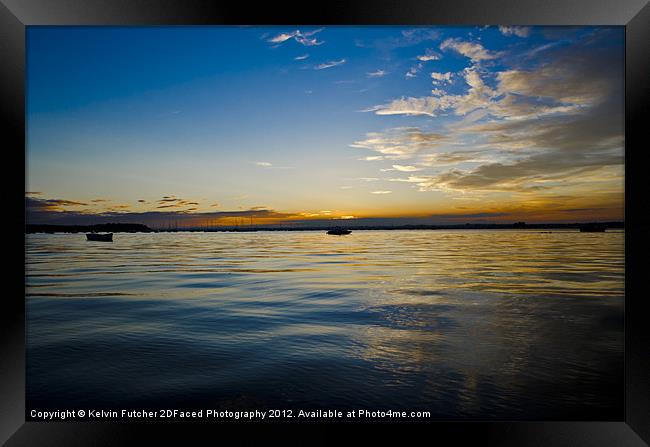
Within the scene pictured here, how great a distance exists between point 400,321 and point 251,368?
8.65ft

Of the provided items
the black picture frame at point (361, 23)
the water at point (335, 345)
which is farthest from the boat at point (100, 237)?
the black picture frame at point (361, 23)

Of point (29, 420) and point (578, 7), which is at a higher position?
point (578, 7)

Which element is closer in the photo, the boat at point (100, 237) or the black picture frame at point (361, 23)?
the black picture frame at point (361, 23)

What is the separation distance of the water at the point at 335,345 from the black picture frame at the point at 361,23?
187 mm

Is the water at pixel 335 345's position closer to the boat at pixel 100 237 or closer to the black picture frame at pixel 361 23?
the black picture frame at pixel 361 23

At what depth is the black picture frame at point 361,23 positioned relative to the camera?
7.57 ft

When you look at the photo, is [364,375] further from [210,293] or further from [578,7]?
[210,293]

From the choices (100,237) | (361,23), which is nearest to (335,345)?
(361,23)

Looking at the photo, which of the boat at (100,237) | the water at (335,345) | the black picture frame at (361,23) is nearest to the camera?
the black picture frame at (361,23)

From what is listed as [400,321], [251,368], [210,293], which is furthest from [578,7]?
[210,293]

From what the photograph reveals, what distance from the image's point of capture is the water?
3031mm

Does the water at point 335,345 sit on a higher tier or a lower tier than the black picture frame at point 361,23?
lower

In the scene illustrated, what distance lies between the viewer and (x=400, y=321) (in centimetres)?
548

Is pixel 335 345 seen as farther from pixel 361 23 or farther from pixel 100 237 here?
pixel 100 237
